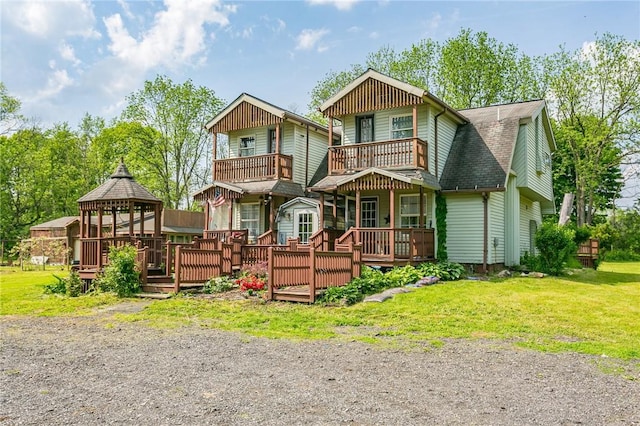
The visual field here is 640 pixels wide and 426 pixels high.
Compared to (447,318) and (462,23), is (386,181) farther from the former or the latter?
(462,23)

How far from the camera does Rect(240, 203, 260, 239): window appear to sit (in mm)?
23344

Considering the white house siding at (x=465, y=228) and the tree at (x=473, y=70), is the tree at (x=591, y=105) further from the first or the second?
the white house siding at (x=465, y=228)

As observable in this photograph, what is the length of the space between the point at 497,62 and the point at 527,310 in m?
32.5

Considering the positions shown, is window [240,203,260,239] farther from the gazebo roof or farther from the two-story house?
the gazebo roof

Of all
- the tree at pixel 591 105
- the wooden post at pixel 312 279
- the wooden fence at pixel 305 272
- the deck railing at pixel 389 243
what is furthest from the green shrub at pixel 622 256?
the wooden post at pixel 312 279

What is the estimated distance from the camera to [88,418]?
5.09m

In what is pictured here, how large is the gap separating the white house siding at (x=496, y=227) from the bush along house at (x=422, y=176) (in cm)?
4

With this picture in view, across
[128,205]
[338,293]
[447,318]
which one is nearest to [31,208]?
[128,205]

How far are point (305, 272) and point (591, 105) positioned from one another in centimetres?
3271

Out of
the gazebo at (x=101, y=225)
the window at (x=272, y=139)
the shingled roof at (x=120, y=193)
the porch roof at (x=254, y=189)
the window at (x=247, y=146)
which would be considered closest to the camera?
the gazebo at (x=101, y=225)

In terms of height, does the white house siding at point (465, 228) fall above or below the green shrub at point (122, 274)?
above

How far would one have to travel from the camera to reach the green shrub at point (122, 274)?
611 inches

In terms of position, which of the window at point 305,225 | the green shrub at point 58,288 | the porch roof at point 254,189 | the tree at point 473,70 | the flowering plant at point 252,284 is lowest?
the green shrub at point 58,288

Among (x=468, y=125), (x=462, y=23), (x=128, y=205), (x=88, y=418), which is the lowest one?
(x=88, y=418)
